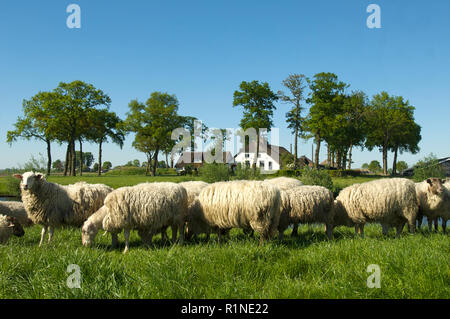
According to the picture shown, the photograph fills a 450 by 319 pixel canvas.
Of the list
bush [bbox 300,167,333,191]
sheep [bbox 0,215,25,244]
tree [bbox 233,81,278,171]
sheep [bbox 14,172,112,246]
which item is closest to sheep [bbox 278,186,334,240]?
sheep [bbox 14,172,112,246]

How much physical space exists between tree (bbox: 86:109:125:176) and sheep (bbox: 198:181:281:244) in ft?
144

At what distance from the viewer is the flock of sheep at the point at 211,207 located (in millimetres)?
7055

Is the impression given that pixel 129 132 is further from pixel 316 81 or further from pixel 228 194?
pixel 228 194

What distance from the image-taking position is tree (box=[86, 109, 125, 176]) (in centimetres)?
4728

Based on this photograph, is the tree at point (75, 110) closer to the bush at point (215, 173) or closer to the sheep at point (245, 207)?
the bush at point (215, 173)

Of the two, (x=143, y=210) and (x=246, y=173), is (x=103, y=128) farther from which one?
(x=143, y=210)

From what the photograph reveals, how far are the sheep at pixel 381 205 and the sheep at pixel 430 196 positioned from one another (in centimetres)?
87

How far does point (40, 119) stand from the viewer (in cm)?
4416

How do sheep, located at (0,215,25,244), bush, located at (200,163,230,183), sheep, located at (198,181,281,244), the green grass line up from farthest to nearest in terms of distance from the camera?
1. bush, located at (200,163,230,183)
2. sheep, located at (0,215,25,244)
3. sheep, located at (198,181,281,244)
4. the green grass

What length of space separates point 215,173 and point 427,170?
23804 mm

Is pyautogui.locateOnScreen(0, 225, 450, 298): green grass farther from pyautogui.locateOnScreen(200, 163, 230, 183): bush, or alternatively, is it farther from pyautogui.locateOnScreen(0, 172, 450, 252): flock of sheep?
pyautogui.locateOnScreen(200, 163, 230, 183): bush

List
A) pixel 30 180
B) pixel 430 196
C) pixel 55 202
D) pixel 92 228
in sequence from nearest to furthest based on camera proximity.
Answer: pixel 92 228
pixel 30 180
pixel 55 202
pixel 430 196

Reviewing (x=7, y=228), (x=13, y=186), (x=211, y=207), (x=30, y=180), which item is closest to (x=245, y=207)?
(x=211, y=207)

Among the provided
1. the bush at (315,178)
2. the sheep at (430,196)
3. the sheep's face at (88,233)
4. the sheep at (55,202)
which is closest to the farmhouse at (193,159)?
the bush at (315,178)
